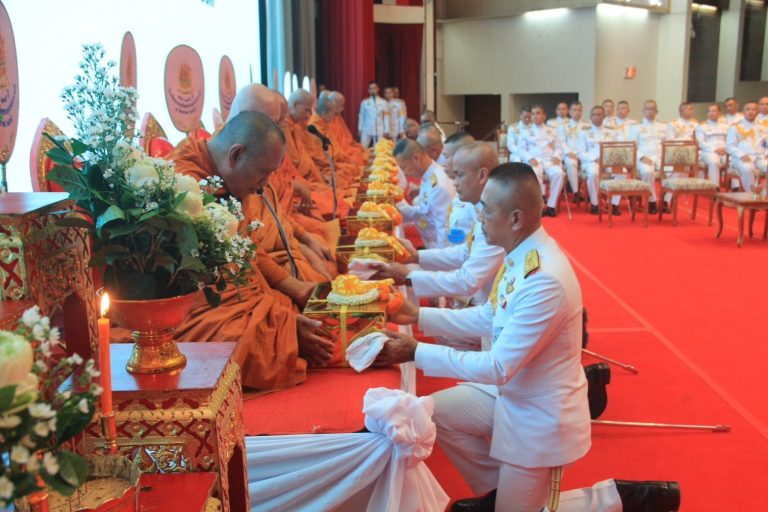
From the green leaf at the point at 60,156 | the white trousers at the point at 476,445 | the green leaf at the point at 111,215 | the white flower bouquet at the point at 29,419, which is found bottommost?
the white trousers at the point at 476,445

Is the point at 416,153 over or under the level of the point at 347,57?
under

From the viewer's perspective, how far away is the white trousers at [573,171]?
9180mm

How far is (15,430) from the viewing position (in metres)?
0.64

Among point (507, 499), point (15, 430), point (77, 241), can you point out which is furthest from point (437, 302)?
point (15, 430)

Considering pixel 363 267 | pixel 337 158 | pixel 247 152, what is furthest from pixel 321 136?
→ pixel 247 152

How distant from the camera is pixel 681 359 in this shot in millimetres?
3621

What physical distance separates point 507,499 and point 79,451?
1.17 m

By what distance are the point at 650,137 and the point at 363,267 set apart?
768 cm

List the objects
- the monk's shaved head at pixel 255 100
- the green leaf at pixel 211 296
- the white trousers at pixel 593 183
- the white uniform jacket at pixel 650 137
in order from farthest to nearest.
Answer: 1. the white uniform jacket at pixel 650 137
2. the white trousers at pixel 593 183
3. the monk's shaved head at pixel 255 100
4. the green leaf at pixel 211 296

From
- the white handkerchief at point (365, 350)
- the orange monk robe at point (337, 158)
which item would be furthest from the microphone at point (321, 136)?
the white handkerchief at point (365, 350)

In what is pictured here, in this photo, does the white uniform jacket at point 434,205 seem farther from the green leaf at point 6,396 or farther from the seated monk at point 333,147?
the green leaf at point 6,396

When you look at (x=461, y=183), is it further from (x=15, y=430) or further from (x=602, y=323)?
(x=15, y=430)

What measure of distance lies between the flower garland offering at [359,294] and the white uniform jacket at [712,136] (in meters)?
8.62

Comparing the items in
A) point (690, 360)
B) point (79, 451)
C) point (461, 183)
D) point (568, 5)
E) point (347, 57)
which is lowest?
point (690, 360)
